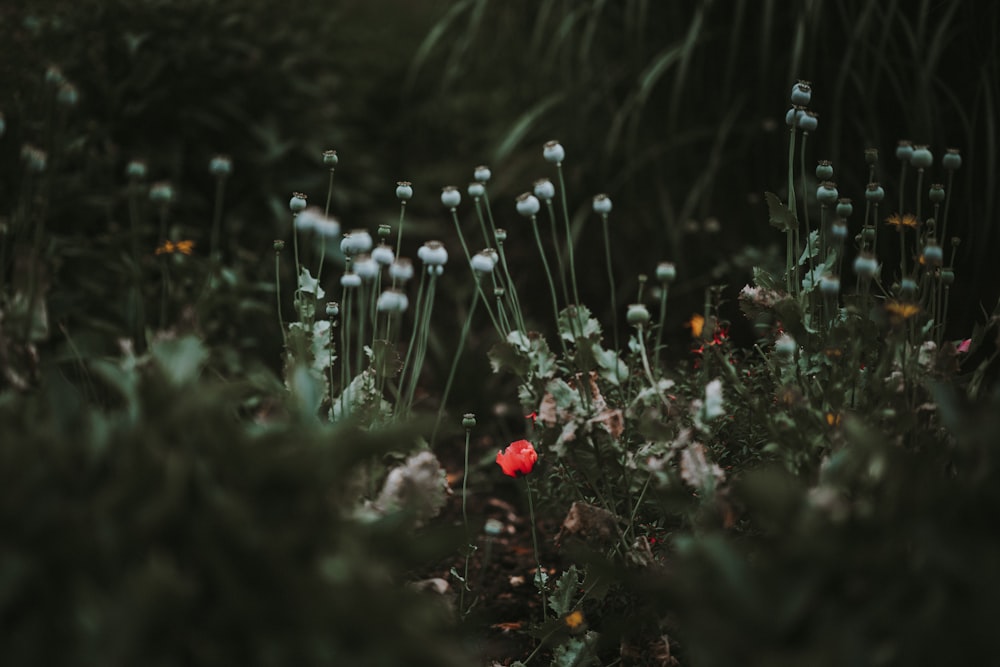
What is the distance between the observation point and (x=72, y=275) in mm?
2441

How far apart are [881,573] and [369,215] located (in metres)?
2.78

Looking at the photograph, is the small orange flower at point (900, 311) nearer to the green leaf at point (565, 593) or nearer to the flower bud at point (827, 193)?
the flower bud at point (827, 193)

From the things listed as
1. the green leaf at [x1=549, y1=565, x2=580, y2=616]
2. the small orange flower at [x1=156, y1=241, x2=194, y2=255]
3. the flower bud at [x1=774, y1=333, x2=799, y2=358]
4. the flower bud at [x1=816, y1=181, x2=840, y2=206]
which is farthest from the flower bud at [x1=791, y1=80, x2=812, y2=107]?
the small orange flower at [x1=156, y1=241, x2=194, y2=255]

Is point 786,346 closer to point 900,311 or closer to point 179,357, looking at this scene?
point 900,311

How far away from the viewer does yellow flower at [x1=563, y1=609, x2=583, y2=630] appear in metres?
1.37

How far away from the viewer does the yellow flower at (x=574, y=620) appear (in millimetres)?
1367

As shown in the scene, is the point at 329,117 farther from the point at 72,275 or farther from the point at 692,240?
the point at 692,240

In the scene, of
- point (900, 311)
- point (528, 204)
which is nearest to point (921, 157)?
point (900, 311)

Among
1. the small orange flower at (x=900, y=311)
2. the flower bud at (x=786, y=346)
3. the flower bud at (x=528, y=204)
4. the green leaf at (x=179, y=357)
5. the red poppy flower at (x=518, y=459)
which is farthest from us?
the red poppy flower at (x=518, y=459)

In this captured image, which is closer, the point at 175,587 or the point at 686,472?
the point at 175,587

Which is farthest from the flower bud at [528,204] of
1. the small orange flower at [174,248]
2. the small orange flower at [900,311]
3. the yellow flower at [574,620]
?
the small orange flower at [174,248]

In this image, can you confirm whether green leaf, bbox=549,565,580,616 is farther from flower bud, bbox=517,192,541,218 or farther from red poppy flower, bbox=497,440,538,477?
flower bud, bbox=517,192,541,218

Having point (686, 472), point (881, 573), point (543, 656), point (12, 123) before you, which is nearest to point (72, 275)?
point (12, 123)

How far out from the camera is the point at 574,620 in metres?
1.37
